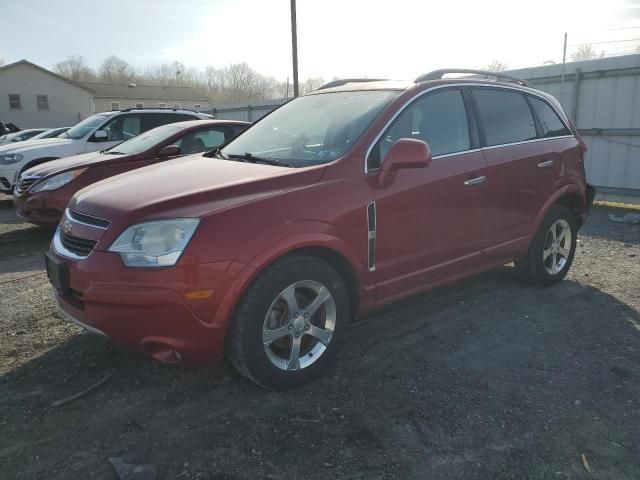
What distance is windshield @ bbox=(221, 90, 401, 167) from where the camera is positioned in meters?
3.46

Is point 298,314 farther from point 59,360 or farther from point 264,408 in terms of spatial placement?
point 59,360

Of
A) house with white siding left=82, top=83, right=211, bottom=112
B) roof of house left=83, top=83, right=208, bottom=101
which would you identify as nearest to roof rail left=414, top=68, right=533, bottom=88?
house with white siding left=82, top=83, right=211, bottom=112

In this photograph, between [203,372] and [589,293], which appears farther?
[589,293]

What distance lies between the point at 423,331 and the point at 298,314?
1306 mm

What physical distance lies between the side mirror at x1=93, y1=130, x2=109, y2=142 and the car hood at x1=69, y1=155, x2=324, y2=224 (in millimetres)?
5998

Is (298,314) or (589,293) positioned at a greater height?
(298,314)

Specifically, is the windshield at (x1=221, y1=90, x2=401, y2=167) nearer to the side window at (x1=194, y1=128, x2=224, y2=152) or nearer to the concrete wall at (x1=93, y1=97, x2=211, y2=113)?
the side window at (x1=194, y1=128, x2=224, y2=152)

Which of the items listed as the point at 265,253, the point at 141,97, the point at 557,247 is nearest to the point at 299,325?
the point at 265,253

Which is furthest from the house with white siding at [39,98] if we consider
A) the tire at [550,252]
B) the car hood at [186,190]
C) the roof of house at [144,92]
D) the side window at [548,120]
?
the car hood at [186,190]

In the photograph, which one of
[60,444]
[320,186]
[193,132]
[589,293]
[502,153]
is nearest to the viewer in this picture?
[60,444]

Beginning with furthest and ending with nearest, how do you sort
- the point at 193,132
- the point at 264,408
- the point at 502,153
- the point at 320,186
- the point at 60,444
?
1. the point at 193,132
2. the point at 502,153
3. the point at 320,186
4. the point at 264,408
5. the point at 60,444

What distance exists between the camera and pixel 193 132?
283 inches

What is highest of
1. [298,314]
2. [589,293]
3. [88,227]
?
[88,227]

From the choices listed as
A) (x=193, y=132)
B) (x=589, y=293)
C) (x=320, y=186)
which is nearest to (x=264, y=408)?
(x=320, y=186)
